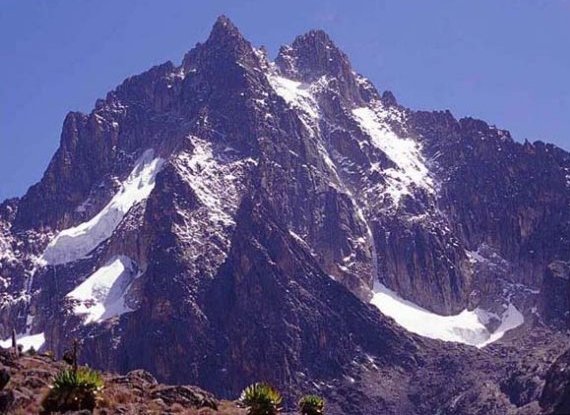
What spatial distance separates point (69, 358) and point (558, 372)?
10312cm

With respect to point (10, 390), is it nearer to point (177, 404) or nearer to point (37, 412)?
point (37, 412)

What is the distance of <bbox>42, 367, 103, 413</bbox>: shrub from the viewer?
185ft

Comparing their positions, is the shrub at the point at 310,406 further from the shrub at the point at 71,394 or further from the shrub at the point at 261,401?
the shrub at the point at 71,394

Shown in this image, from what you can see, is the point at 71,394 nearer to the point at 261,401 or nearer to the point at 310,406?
the point at 261,401

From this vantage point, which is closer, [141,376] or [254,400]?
[254,400]

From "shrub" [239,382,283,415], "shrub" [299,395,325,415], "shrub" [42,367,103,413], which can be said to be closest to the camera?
"shrub" [42,367,103,413]

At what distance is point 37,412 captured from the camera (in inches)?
2213

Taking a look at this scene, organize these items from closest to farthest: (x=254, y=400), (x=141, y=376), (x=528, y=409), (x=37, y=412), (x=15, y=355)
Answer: (x=37, y=412) < (x=254, y=400) < (x=15, y=355) < (x=141, y=376) < (x=528, y=409)

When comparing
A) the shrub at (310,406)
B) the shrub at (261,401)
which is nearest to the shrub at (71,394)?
the shrub at (261,401)

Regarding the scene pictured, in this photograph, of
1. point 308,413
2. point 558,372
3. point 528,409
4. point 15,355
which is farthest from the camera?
point 528,409

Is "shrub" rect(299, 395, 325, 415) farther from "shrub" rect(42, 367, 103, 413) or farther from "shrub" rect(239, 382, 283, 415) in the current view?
"shrub" rect(42, 367, 103, 413)

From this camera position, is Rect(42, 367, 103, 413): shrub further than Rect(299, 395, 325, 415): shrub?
No

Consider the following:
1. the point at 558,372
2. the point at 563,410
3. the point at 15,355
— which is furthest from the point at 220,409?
the point at 558,372

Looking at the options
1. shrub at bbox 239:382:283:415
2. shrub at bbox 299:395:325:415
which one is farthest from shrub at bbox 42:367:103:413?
shrub at bbox 299:395:325:415
